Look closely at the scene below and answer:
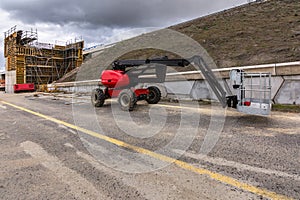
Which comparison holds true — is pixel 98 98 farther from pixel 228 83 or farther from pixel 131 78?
pixel 228 83

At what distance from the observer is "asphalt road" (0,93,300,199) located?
2.18m

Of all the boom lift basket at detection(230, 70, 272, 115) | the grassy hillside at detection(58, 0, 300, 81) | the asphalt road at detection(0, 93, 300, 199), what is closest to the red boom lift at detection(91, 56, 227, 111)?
the boom lift basket at detection(230, 70, 272, 115)

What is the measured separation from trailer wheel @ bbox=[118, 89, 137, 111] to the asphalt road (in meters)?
1.73

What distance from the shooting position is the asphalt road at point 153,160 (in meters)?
2.18

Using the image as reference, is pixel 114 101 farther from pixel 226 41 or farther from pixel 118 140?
pixel 226 41

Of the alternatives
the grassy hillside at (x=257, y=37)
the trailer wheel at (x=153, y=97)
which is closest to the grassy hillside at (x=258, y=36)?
the grassy hillside at (x=257, y=37)

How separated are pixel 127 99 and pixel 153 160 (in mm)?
4097

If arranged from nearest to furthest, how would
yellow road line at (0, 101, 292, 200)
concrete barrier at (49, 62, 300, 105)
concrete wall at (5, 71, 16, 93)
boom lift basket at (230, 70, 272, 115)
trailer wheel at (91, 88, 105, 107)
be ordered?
yellow road line at (0, 101, 292, 200) < boom lift basket at (230, 70, 272, 115) < concrete barrier at (49, 62, 300, 105) < trailer wheel at (91, 88, 105, 107) < concrete wall at (5, 71, 16, 93)

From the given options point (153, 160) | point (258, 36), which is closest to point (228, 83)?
point (153, 160)

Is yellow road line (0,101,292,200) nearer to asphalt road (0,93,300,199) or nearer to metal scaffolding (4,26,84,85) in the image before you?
asphalt road (0,93,300,199)

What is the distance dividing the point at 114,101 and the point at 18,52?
26080 millimetres

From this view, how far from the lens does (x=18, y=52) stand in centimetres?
2861

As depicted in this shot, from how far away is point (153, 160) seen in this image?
2.93 metres

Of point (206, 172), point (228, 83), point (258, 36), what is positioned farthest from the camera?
point (258, 36)
